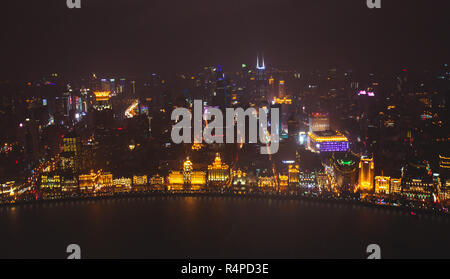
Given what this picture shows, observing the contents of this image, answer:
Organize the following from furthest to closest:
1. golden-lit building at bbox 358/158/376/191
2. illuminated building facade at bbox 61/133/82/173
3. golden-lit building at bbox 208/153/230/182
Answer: illuminated building facade at bbox 61/133/82/173, golden-lit building at bbox 208/153/230/182, golden-lit building at bbox 358/158/376/191

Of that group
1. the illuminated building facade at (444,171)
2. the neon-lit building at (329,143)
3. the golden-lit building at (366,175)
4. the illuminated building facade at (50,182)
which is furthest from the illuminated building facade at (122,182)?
the illuminated building facade at (444,171)

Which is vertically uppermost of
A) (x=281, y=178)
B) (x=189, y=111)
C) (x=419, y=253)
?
(x=189, y=111)

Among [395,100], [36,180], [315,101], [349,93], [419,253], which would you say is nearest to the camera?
[419,253]

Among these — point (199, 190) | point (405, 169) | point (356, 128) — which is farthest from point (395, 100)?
point (199, 190)

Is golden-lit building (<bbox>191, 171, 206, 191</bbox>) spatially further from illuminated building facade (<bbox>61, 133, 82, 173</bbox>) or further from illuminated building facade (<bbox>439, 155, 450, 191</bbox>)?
illuminated building facade (<bbox>439, 155, 450, 191</bbox>)

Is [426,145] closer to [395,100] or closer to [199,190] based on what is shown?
Answer: [395,100]

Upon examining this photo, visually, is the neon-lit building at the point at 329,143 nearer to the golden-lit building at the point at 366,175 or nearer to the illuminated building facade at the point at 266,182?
the golden-lit building at the point at 366,175

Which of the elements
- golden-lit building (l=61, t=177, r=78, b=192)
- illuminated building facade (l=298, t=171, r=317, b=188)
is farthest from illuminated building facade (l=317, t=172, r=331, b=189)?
golden-lit building (l=61, t=177, r=78, b=192)
